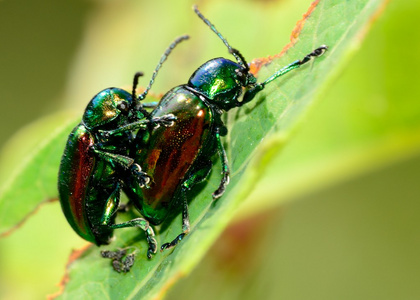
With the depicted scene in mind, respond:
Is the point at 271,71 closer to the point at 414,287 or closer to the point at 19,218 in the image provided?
the point at 19,218

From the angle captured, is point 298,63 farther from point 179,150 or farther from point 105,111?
point 105,111

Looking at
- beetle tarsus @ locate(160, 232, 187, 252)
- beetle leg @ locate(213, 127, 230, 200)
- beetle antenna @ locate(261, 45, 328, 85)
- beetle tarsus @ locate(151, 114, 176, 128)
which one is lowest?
beetle tarsus @ locate(160, 232, 187, 252)

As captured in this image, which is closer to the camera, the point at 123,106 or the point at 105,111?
the point at 123,106

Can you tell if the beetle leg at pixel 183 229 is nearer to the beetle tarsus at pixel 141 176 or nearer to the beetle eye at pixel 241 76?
the beetle tarsus at pixel 141 176

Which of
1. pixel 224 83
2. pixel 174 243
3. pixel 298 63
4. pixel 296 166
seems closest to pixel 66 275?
pixel 174 243

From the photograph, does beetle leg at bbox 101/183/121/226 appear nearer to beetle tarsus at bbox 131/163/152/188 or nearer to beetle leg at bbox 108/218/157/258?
beetle leg at bbox 108/218/157/258

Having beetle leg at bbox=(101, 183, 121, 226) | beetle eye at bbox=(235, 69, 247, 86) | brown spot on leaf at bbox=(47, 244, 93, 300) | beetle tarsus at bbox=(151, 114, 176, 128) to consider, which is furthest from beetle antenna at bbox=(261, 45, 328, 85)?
brown spot on leaf at bbox=(47, 244, 93, 300)
